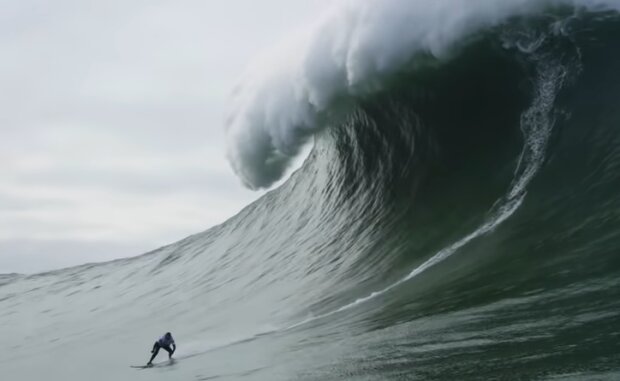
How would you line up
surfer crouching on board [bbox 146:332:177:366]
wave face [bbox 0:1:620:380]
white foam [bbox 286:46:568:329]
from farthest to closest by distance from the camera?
surfer crouching on board [bbox 146:332:177:366] < white foam [bbox 286:46:568:329] < wave face [bbox 0:1:620:380]

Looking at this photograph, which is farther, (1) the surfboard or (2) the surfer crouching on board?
(2) the surfer crouching on board

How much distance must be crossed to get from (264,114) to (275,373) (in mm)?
13670

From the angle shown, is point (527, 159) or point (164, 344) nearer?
point (164, 344)

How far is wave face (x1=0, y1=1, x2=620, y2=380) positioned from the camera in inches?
286

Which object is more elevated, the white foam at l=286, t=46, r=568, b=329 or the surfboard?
the white foam at l=286, t=46, r=568, b=329

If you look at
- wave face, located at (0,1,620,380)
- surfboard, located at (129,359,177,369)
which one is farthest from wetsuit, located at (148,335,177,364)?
wave face, located at (0,1,620,380)

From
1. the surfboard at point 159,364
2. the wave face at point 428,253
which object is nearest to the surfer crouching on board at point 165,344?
the surfboard at point 159,364

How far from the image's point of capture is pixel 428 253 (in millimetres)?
11273

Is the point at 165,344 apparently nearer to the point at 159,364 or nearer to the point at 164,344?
the point at 164,344

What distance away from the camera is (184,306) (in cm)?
1547

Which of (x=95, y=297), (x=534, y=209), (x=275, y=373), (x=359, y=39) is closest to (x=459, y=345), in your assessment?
(x=275, y=373)

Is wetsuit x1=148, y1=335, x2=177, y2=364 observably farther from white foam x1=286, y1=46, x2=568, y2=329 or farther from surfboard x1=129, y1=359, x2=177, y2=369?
white foam x1=286, y1=46, x2=568, y2=329

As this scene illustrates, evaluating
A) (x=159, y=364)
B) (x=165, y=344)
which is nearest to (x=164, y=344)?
(x=165, y=344)

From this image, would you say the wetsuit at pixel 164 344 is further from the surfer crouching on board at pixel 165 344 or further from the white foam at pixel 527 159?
the white foam at pixel 527 159
